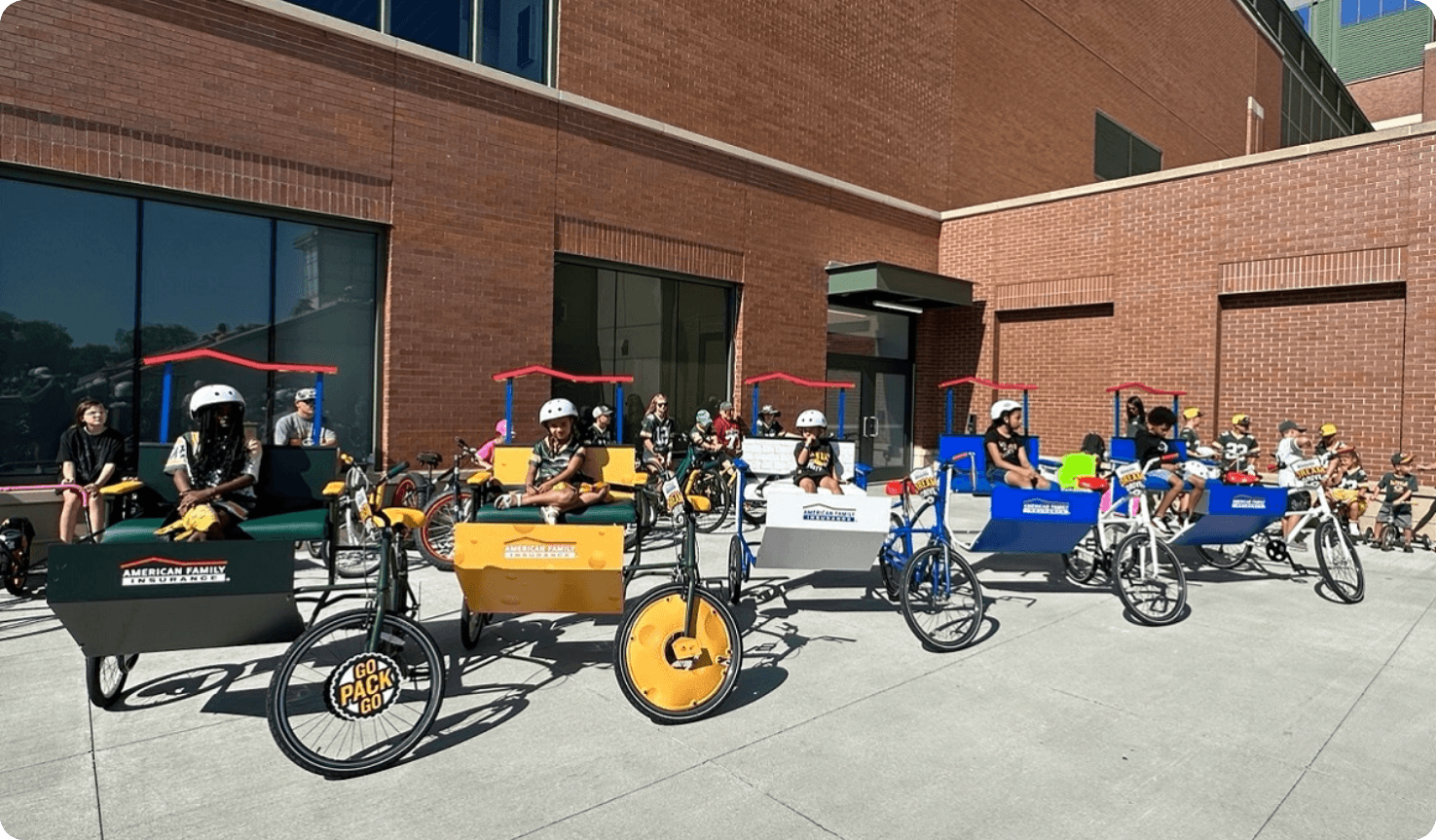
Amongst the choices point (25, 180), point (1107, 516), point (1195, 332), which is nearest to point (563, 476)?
point (1107, 516)

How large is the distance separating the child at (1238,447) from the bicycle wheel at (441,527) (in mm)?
10313

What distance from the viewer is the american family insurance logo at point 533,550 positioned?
4.30 metres

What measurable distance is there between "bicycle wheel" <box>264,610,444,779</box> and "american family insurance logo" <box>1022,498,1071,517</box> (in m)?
4.66

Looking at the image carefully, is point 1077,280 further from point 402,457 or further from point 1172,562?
point 402,457

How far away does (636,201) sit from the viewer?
42.9 ft

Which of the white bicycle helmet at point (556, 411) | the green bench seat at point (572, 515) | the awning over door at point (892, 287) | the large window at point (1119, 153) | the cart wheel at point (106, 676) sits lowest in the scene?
the cart wheel at point (106, 676)

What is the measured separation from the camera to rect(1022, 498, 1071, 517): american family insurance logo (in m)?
6.50

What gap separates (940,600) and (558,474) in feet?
10.3

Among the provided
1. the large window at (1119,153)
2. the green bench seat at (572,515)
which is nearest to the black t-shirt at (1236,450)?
the green bench seat at (572,515)

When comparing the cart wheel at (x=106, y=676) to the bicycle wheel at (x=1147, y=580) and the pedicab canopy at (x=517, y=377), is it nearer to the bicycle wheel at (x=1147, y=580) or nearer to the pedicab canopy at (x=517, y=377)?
the pedicab canopy at (x=517, y=377)

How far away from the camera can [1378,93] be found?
47562 millimetres

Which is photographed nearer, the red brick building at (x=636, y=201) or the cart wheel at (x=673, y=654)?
the cart wheel at (x=673, y=654)

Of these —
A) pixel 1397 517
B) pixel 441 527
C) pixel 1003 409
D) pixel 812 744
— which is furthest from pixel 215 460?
pixel 1397 517

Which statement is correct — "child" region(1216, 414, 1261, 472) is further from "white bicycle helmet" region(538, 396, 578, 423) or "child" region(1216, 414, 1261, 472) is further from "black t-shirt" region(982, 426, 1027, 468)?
"white bicycle helmet" region(538, 396, 578, 423)
